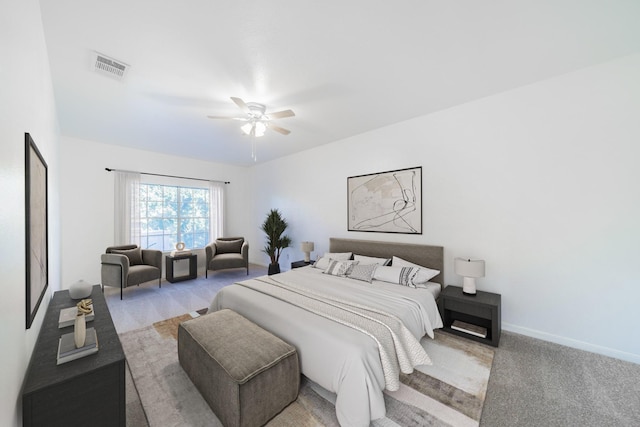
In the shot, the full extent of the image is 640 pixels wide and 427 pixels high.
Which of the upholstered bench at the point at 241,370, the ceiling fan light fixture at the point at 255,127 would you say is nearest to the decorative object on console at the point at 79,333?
the upholstered bench at the point at 241,370

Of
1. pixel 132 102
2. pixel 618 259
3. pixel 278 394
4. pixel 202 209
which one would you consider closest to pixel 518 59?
pixel 618 259

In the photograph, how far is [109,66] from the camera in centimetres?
224

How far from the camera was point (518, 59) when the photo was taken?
2.20 meters

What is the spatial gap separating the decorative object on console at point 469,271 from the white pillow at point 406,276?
12.2 inches

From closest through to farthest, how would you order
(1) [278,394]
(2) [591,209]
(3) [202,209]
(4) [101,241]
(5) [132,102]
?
(1) [278,394] → (2) [591,209] → (5) [132,102] → (4) [101,241] → (3) [202,209]

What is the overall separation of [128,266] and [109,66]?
3.15 m

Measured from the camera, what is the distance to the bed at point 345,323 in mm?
1576

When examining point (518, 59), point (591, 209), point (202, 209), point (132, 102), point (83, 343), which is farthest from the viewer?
point (202, 209)

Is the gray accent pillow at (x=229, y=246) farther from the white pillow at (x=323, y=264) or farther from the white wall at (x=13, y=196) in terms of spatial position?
the white wall at (x=13, y=196)

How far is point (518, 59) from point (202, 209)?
6214 mm

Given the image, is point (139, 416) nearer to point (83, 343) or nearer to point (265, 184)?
point (83, 343)

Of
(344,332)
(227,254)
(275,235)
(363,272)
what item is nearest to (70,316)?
(344,332)

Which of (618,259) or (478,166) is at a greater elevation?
(478,166)

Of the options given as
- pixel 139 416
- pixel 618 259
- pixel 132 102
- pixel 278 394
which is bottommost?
pixel 139 416
